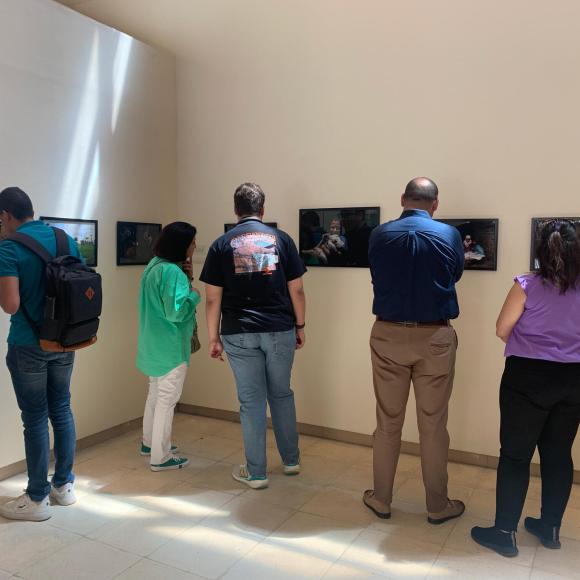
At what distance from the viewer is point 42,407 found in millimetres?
2854

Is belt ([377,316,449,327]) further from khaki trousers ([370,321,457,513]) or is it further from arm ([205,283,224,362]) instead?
arm ([205,283,224,362])

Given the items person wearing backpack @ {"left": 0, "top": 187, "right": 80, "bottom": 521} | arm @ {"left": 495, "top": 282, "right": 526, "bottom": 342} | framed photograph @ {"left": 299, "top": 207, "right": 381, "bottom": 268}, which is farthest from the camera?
framed photograph @ {"left": 299, "top": 207, "right": 381, "bottom": 268}

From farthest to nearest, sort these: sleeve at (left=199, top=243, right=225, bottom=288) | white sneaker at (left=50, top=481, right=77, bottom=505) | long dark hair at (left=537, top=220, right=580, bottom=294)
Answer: sleeve at (left=199, top=243, right=225, bottom=288), white sneaker at (left=50, top=481, right=77, bottom=505), long dark hair at (left=537, top=220, right=580, bottom=294)

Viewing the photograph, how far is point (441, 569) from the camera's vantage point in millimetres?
2477

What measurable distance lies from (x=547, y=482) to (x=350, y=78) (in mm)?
2751

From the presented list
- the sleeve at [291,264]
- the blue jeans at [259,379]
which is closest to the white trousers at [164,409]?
the blue jeans at [259,379]

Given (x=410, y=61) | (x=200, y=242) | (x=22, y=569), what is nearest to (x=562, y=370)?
(x=410, y=61)

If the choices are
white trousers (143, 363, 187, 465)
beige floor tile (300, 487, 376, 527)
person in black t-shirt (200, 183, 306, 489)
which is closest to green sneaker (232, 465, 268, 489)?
person in black t-shirt (200, 183, 306, 489)

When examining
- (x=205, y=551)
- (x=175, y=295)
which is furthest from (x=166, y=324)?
(x=205, y=551)

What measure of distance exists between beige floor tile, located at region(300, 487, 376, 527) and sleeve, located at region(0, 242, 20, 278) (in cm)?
194

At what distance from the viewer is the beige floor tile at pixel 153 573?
2.40 m

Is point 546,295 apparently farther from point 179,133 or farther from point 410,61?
point 179,133

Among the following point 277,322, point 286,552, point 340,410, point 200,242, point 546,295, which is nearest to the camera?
point 546,295

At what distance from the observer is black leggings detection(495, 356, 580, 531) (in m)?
2.42
